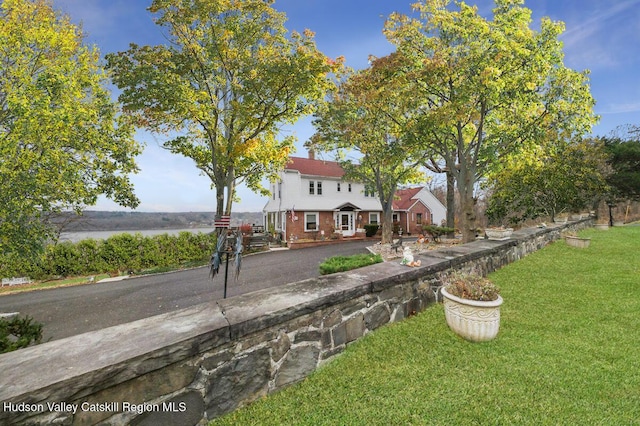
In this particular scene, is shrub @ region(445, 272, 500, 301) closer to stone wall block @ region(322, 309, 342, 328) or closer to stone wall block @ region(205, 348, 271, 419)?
stone wall block @ region(322, 309, 342, 328)

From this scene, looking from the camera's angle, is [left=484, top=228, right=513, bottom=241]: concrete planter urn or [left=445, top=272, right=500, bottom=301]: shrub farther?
[left=484, top=228, right=513, bottom=241]: concrete planter urn

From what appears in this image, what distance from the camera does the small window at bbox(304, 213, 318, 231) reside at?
974 inches

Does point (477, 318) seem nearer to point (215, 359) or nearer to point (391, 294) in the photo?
point (391, 294)

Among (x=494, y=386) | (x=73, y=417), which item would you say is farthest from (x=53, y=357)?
(x=494, y=386)

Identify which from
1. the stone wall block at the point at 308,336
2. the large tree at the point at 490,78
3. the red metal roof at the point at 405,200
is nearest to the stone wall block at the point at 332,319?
the stone wall block at the point at 308,336

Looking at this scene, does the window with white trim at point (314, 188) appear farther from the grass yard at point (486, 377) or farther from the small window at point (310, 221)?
the grass yard at point (486, 377)

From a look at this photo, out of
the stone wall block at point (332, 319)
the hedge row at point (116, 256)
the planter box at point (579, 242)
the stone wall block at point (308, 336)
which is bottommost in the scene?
the hedge row at point (116, 256)

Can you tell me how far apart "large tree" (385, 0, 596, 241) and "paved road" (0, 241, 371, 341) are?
367 inches

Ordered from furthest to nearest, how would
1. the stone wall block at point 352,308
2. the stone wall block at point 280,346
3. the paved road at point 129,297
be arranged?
the paved road at point 129,297, the stone wall block at point 352,308, the stone wall block at point 280,346

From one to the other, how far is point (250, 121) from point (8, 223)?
11539mm

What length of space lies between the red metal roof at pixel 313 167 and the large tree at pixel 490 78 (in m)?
14.7

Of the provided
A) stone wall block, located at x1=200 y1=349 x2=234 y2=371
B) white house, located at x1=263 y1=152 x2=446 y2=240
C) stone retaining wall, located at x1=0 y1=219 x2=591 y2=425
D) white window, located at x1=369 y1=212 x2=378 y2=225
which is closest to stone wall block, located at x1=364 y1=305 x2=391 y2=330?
stone retaining wall, located at x1=0 y1=219 x2=591 y2=425

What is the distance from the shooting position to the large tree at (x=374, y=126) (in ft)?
42.7

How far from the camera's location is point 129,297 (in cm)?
1002
